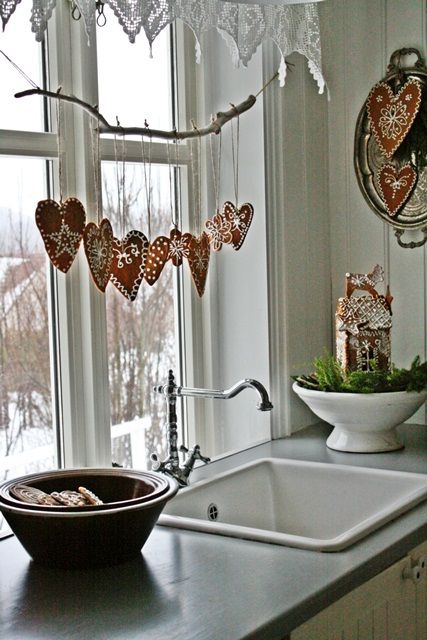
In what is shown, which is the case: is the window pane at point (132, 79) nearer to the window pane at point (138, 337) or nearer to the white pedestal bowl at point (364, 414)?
the window pane at point (138, 337)

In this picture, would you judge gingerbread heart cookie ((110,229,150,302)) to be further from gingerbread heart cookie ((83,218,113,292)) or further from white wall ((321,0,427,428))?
white wall ((321,0,427,428))

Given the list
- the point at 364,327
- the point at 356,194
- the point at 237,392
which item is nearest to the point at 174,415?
the point at 237,392

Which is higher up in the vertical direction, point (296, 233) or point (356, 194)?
point (356, 194)

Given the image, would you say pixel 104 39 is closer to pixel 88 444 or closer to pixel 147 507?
pixel 88 444

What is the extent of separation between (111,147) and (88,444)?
2.22 feet

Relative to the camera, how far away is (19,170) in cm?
196

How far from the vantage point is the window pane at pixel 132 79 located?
2.17 metres

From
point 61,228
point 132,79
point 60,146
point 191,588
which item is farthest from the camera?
point 132,79

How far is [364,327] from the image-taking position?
2.41m

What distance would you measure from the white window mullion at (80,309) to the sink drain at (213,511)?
267 mm

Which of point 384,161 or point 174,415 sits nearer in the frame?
point 174,415

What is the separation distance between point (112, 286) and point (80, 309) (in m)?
0.15

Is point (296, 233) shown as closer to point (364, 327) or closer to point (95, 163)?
point (364, 327)

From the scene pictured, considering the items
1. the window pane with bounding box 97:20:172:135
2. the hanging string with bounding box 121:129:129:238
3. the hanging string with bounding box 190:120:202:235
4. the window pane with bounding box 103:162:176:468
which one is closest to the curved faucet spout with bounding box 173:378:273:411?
the window pane with bounding box 103:162:176:468
